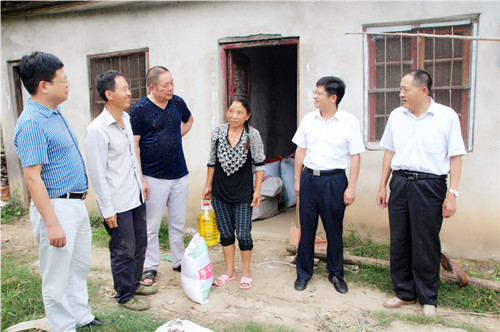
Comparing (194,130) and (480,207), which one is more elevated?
(194,130)

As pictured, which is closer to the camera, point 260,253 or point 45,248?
point 45,248

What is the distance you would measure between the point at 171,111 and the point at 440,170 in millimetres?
2411

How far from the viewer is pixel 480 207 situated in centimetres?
422

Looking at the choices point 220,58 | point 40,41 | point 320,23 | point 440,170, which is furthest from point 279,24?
point 40,41

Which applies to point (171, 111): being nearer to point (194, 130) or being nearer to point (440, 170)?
point (194, 130)

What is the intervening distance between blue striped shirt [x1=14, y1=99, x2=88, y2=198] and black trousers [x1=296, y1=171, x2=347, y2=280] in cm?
189

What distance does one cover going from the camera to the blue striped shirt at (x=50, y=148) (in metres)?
2.39

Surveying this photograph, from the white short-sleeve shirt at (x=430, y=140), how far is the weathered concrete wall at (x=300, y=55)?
1399 mm

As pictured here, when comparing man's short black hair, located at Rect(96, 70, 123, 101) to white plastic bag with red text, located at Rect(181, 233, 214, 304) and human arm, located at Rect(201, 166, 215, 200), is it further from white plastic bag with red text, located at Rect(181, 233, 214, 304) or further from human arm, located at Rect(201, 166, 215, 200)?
white plastic bag with red text, located at Rect(181, 233, 214, 304)

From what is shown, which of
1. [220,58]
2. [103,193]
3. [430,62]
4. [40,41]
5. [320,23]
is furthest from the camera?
[40,41]

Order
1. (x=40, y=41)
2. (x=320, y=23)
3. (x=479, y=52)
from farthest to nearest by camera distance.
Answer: (x=40, y=41) → (x=320, y=23) → (x=479, y=52)

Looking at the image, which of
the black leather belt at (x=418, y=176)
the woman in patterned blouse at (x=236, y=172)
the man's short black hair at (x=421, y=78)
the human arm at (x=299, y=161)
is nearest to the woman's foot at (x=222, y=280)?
the woman in patterned blouse at (x=236, y=172)

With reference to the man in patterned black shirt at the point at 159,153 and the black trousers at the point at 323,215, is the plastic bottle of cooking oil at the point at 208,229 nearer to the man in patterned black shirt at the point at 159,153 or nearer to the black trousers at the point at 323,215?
the man in patterned black shirt at the point at 159,153

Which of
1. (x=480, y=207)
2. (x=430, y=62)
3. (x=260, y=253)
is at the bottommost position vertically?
(x=260, y=253)
